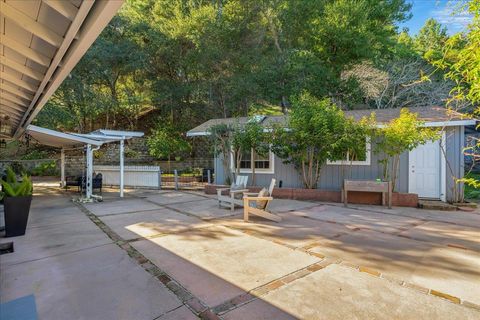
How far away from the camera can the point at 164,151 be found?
1571 cm

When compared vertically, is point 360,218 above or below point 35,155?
below

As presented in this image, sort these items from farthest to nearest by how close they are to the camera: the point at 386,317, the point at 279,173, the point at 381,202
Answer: the point at 279,173
the point at 381,202
the point at 386,317

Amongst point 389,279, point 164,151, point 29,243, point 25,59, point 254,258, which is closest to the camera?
point 25,59

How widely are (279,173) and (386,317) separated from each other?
300 inches

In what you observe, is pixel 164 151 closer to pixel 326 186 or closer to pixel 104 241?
pixel 326 186

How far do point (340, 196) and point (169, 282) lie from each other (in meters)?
6.54

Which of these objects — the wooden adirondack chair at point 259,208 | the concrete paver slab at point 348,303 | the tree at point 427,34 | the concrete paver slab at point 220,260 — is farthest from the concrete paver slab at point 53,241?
the tree at point 427,34

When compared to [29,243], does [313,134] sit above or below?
above

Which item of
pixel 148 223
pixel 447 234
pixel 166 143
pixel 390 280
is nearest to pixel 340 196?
pixel 447 234

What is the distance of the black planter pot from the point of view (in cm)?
496

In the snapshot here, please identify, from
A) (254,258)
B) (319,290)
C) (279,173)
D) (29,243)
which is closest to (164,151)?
(279,173)

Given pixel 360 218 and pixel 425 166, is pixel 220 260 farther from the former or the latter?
pixel 425 166

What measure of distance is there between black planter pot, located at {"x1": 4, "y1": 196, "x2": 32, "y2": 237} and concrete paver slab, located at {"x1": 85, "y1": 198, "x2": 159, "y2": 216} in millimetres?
1826

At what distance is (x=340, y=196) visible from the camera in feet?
27.4
